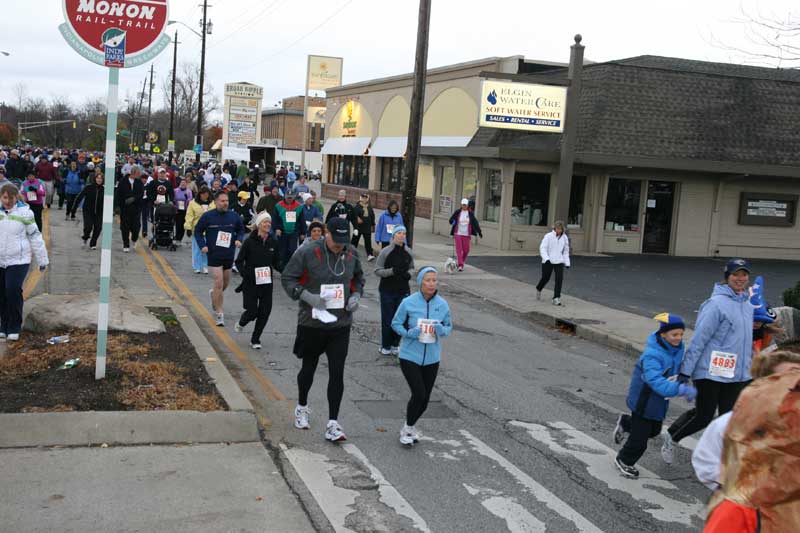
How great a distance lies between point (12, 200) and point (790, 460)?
912 centimetres

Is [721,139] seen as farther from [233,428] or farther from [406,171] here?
[233,428]

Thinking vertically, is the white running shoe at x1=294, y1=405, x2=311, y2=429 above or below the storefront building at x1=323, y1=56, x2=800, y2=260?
below

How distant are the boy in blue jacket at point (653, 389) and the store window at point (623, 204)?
65.2 ft

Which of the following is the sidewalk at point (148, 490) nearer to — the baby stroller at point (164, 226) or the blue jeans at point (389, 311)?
the blue jeans at point (389, 311)

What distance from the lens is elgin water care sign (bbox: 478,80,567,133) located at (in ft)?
75.1

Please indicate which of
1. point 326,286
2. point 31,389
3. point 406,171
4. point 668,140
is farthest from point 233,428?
point 668,140

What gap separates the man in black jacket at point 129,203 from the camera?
1983 cm

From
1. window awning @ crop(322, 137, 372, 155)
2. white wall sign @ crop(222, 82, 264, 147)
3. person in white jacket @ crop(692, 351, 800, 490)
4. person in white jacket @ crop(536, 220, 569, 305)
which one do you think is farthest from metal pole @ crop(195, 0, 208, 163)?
person in white jacket @ crop(692, 351, 800, 490)

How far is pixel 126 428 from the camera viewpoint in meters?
6.81

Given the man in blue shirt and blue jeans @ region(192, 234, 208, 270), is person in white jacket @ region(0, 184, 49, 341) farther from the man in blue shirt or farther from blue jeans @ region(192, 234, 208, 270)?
blue jeans @ region(192, 234, 208, 270)

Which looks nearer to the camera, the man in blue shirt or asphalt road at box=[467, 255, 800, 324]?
the man in blue shirt

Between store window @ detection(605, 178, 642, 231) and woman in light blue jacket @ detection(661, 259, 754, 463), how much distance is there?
63.9 feet

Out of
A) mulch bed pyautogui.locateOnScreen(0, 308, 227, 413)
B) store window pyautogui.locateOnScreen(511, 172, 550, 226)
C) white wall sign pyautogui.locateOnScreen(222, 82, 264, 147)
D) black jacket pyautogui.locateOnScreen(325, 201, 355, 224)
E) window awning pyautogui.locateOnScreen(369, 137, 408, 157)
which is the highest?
white wall sign pyautogui.locateOnScreen(222, 82, 264, 147)

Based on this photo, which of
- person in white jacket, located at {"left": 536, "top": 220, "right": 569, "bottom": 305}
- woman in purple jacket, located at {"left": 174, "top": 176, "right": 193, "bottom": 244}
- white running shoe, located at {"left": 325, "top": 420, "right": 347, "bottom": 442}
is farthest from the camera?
woman in purple jacket, located at {"left": 174, "top": 176, "right": 193, "bottom": 244}
